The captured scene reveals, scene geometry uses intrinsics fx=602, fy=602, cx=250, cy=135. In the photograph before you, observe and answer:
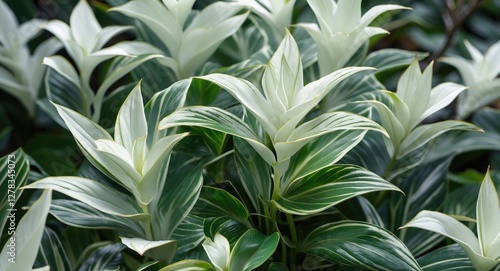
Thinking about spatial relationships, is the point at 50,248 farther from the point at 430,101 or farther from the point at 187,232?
the point at 430,101

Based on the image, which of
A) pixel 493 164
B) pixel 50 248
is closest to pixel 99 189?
pixel 50 248

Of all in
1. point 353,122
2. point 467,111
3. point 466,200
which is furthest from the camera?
point 467,111

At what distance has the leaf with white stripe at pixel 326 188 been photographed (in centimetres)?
77

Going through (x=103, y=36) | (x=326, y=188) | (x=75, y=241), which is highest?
(x=103, y=36)

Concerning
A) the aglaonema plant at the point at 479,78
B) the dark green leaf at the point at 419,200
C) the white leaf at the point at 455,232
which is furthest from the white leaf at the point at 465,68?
the white leaf at the point at 455,232

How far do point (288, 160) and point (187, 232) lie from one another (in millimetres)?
181

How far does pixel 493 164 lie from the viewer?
4.43ft

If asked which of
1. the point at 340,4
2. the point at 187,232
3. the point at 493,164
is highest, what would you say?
the point at 340,4

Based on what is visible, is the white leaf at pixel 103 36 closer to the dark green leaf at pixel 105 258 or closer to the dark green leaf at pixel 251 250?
the dark green leaf at pixel 105 258

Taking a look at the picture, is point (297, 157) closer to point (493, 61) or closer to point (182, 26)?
point (182, 26)

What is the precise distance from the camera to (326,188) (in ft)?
2.64

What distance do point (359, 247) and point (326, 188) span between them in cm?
9

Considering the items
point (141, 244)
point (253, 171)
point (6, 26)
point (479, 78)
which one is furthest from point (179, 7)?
point (479, 78)

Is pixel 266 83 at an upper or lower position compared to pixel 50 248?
upper
